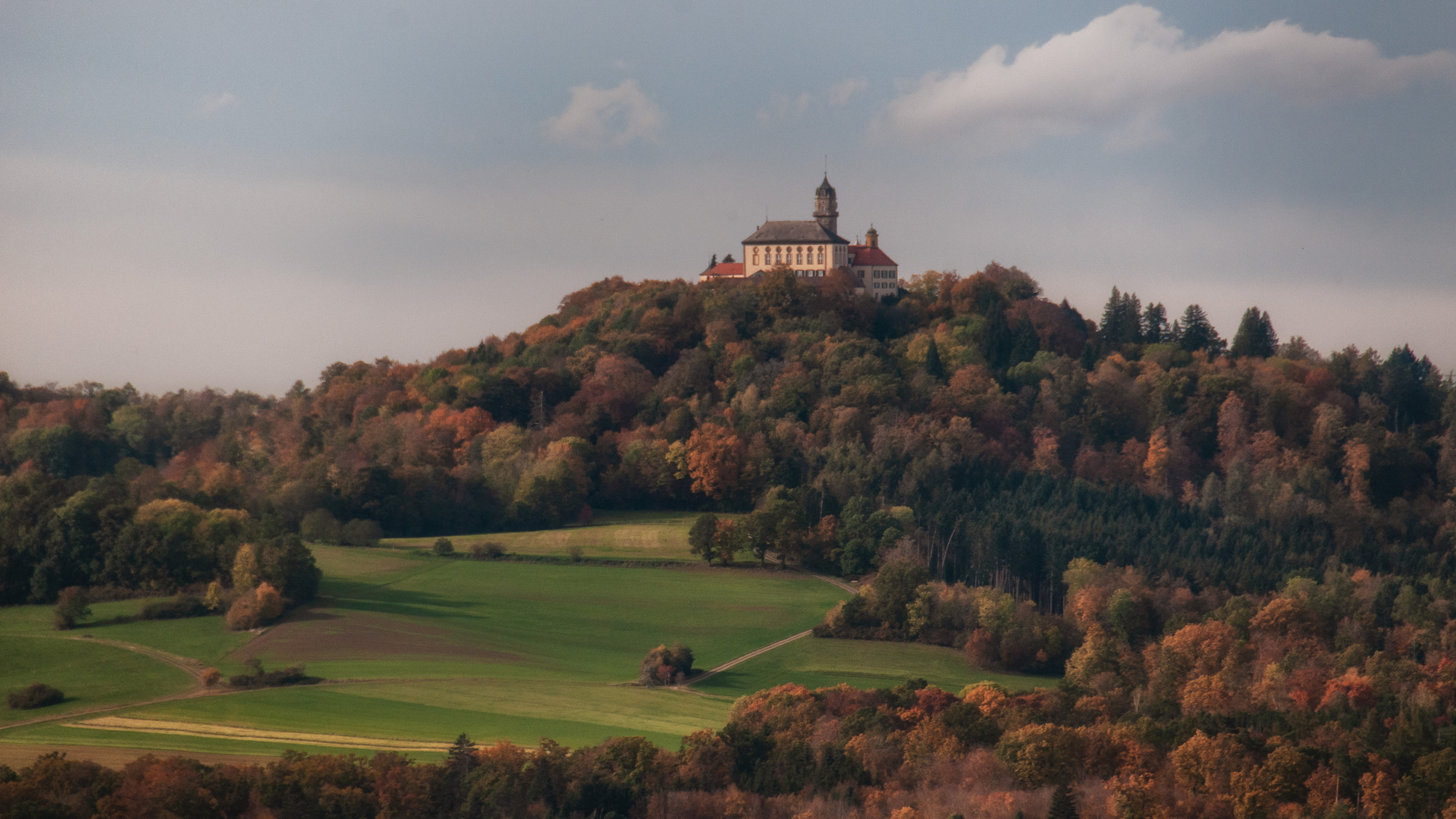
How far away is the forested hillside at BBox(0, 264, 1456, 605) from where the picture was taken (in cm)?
7875

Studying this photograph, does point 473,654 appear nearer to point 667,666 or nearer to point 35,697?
point 667,666

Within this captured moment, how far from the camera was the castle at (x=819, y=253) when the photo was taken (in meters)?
120

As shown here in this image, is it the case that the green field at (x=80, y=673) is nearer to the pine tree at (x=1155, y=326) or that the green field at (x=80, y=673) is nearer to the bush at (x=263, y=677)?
the bush at (x=263, y=677)

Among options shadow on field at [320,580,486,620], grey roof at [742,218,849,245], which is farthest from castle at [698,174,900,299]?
shadow on field at [320,580,486,620]

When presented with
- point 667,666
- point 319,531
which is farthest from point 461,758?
point 319,531

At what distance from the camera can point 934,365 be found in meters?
103

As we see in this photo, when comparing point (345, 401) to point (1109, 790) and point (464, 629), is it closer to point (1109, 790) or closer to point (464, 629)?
point (464, 629)

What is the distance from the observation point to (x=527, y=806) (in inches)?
1676

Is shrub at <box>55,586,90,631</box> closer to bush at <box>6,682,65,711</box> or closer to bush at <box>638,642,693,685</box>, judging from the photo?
bush at <box>6,682,65,711</box>

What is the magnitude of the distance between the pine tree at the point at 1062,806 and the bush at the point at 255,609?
127 ft

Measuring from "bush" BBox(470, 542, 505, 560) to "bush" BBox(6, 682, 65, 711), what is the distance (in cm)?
2811

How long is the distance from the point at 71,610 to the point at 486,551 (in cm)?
2273

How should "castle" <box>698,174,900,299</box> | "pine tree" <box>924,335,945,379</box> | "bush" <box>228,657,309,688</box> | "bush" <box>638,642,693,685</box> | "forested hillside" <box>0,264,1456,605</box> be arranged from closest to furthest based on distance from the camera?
1. "bush" <box>228,657,309,688</box>
2. "bush" <box>638,642,693,685</box>
3. "forested hillside" <box>0,264,1456,605</box>
4. "pine tree" <box>924,335,945,379</box>
5. "castle" <box>698,174,900,299</box>

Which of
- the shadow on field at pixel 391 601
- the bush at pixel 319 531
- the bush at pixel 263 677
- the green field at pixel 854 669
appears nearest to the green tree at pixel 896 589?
the green field at pixel 854 669
